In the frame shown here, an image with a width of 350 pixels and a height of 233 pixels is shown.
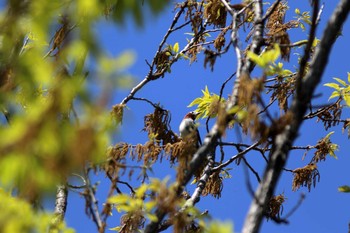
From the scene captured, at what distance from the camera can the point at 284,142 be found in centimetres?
339

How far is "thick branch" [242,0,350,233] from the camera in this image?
11.0 feet

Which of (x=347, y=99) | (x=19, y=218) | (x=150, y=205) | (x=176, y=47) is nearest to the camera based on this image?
(x=19, y=218)

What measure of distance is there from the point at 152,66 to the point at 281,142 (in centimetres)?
536

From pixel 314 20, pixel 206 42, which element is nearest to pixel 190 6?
pixel 206 42

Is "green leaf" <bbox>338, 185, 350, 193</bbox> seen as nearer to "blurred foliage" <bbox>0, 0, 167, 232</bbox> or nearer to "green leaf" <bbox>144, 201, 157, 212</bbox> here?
"green leaf" <bbox>144, 201, 157, 212</bbox>

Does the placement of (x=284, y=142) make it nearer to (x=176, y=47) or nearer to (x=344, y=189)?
(x=344, y=189)

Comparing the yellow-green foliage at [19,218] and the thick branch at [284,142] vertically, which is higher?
the thick branch at [284,142]

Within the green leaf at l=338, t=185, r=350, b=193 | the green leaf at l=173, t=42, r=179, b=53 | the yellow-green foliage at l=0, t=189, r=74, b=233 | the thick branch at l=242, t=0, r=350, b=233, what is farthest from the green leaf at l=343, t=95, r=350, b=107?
the yellow-green foliage at l=0, t=189, r=74, b=233

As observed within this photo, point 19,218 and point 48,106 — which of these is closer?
point 48,106

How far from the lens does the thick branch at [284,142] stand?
3.35 m

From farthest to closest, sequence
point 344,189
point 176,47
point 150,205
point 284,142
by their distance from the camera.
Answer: point 176,47
point 344,189
point 150,205
point 284,142

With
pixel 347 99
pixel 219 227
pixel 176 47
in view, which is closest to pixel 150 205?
pixel 219 227

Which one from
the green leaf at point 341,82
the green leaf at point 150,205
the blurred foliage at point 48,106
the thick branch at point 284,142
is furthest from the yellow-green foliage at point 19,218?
the green leaf at point 341,82

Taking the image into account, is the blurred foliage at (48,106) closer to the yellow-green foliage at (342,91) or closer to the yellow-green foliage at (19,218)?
the yellow-green foliage at (19,218)
